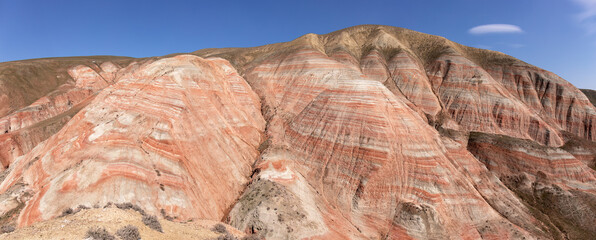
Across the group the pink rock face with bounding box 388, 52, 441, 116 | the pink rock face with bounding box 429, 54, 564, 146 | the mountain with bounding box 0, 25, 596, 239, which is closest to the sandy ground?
the mountain with bounding box 0, 25, 596, 239

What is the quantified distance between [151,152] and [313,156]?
1661 centimetres

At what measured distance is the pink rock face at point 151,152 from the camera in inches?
718

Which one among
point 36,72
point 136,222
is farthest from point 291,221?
point 36,72

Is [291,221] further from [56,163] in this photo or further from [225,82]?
[225,82]

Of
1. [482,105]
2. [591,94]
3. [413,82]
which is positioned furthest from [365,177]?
[591,94]

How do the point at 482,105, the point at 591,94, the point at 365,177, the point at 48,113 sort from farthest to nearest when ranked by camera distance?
1. the point at 591,94
2. the point at 48,113
3. the point at 482,105
4. the point at 365,177

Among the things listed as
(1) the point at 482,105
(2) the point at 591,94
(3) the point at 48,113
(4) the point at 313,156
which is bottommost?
(4) the point at 313,156

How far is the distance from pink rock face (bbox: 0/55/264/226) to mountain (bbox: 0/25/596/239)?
13 cm

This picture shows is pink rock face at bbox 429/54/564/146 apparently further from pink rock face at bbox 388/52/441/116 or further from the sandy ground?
the sandy ground

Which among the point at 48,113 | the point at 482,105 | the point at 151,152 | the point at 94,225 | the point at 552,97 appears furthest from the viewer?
the point at 48,113

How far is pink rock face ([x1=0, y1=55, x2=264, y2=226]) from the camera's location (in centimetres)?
1823

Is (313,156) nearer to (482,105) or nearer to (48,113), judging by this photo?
(482,105)

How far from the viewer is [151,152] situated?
70.3 feet

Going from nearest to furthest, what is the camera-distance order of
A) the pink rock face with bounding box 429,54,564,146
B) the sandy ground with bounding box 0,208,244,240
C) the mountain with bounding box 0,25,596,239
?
the sandy ground with bounding box 0,208,244,240 → the mountain with bounding box 0,25,596,239 → the pink rock face with bounding box 429,54,564,146
